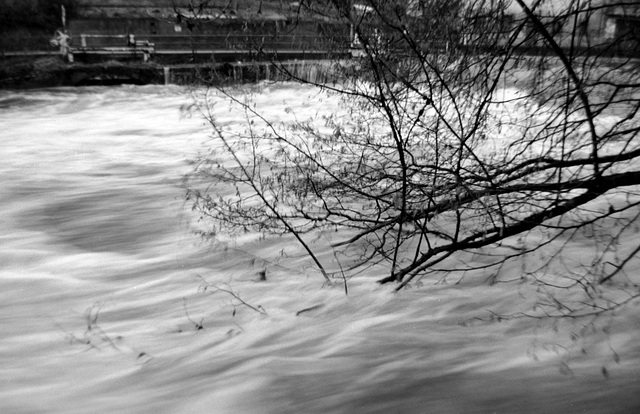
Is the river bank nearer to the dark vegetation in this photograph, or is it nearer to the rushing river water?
the rushing river water

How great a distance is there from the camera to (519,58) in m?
3.68

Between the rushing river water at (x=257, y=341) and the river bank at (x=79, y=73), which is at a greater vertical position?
the river bank at (x=79, y=73)

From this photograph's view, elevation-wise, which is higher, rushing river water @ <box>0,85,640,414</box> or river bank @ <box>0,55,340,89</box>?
river bank @ <box>0,55,340,89</box>

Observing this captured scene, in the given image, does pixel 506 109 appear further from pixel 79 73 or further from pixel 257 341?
pixel 79 73

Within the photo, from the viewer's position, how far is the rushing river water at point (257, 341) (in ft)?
11.0

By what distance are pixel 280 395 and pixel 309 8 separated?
2.32 meters

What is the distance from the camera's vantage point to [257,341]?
4016 mm

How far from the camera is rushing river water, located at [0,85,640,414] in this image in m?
3.37

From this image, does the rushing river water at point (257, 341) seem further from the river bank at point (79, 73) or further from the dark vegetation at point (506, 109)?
the river bank at point (79, 73)

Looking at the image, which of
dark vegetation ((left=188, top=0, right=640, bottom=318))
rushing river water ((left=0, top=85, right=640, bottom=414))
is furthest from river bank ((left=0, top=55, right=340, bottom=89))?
dark vegetation ((left=188, top=0, right=640, bottom=318))

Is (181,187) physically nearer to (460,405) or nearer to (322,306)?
(322,306)

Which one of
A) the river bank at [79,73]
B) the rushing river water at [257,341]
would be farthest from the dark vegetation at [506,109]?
the river bank at [79,73]

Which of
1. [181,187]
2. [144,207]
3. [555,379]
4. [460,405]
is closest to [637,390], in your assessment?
[555,379]

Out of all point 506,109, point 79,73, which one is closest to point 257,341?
point 506,109
